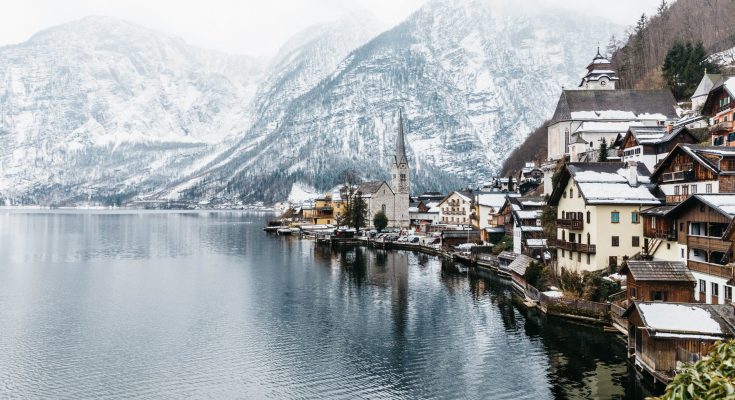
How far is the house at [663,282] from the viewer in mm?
31891

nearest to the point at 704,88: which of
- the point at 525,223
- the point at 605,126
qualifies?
the point at 605,126

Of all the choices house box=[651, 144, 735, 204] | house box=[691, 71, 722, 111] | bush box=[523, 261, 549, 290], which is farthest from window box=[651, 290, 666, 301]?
house box=[691, 71, 722, 111]

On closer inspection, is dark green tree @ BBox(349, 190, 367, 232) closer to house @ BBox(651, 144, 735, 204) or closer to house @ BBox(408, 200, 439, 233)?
house @ BBox(408, 200, 439, 233)

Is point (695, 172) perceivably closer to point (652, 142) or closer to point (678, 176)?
point (678, 176)

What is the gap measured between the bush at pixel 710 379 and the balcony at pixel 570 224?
1482 inches

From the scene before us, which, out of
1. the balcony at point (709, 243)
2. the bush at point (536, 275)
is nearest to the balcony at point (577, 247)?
the bush at point (536, 275)

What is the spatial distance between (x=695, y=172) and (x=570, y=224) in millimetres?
9856

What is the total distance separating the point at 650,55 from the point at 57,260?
104 metres

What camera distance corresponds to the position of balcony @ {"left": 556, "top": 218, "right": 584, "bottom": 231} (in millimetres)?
43416

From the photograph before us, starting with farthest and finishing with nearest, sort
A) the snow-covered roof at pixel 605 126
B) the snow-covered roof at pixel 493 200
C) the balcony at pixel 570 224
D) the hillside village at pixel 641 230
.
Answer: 1. the snow-covered roof at pixel 493 200
2. the snow-covered roof at pixel 605 126
3. the balcony at pixel 570 224
4. the hillside village at pixel 641 230

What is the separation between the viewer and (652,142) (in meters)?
51.8

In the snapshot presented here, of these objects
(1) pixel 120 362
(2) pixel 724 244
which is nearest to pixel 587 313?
(2) pixel 724 244

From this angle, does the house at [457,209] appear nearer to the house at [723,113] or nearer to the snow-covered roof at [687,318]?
the house at [723,113]

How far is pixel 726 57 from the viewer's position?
8644cm
